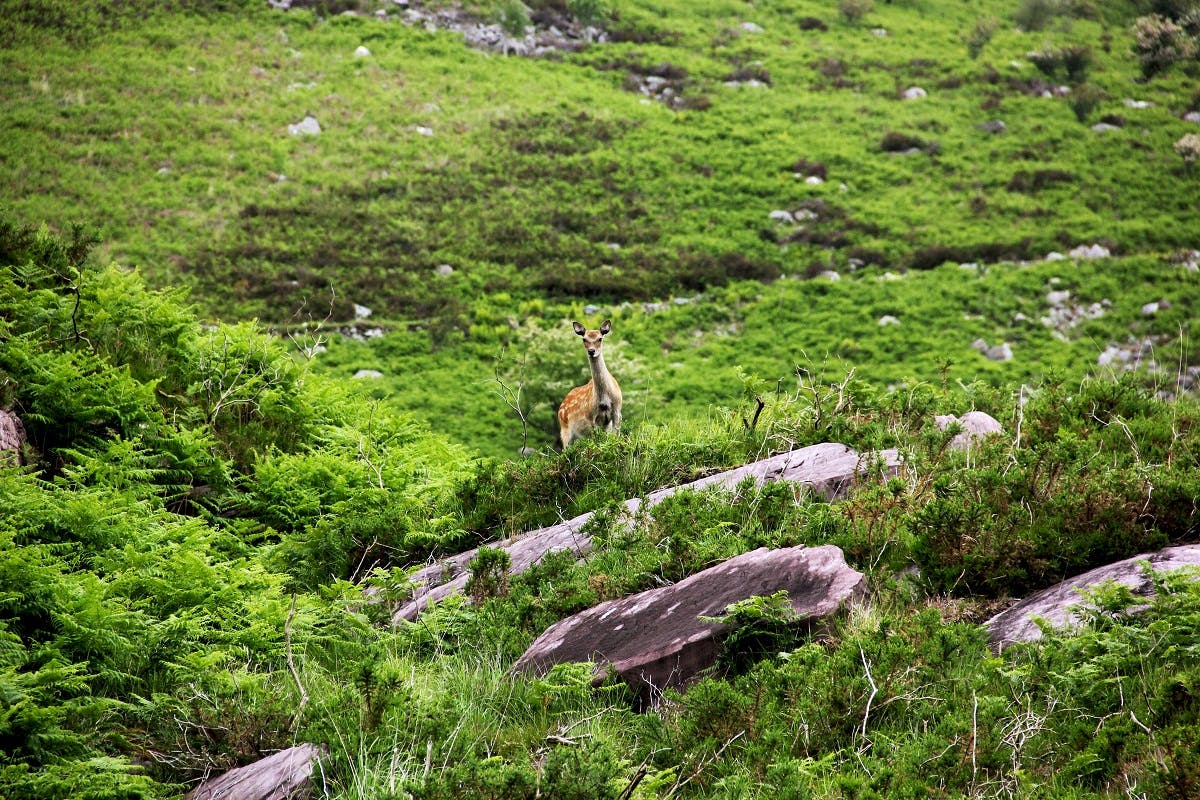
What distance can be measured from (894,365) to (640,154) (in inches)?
561

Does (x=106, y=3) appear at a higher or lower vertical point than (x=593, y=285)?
higher

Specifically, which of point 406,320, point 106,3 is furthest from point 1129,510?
point 106,3

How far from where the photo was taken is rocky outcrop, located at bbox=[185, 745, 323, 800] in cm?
508

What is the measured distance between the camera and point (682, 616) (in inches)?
247

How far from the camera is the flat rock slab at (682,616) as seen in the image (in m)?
6.02

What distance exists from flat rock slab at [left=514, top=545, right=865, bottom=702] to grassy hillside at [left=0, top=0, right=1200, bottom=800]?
21cm

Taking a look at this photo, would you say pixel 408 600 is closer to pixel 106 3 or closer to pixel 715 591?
pixel 715 591

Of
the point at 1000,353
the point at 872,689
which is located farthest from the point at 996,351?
the point at 872,689

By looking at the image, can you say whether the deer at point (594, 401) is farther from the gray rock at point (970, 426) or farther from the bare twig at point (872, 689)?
the bare twig at point (872, 689)

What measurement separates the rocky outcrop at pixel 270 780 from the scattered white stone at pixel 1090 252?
100ft

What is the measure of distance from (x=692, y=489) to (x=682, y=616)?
6.84 feet

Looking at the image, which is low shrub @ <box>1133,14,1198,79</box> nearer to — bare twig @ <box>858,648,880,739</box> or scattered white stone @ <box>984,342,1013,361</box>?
scattered white stone @ <box>984,342,1013,361</box>

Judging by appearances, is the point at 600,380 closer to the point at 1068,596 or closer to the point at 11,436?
the point at 11,436

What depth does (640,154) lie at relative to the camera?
1406 inches
